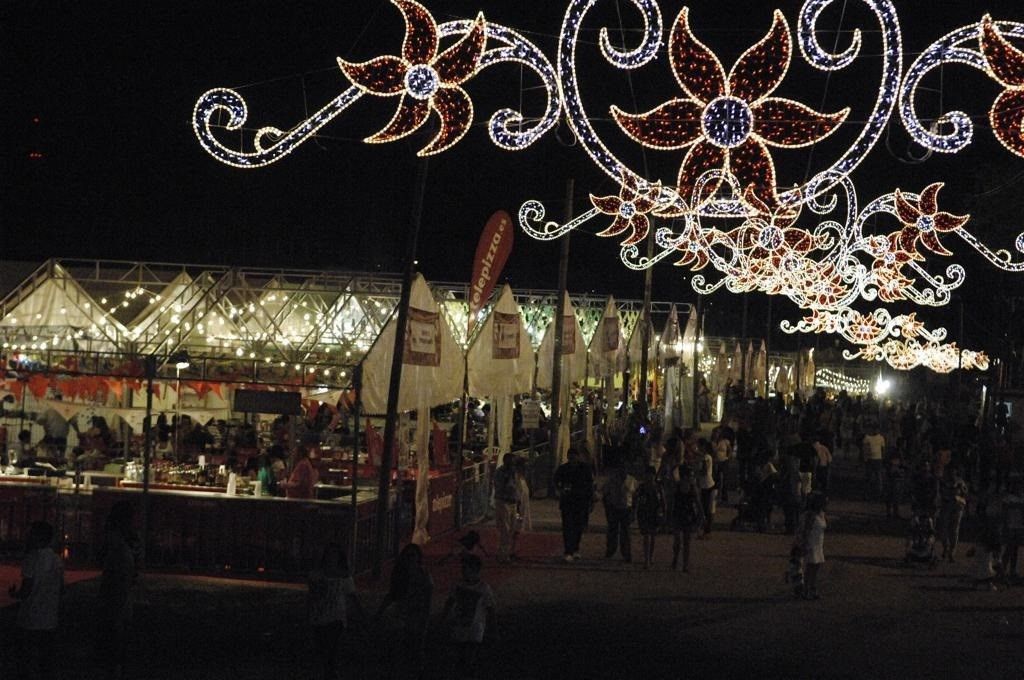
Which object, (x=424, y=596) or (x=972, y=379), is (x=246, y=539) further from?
(x=972, y=379)

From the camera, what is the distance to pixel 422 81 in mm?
11898

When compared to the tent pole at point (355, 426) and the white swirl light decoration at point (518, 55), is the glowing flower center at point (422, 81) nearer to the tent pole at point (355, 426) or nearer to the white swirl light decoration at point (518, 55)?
the white swirl light decoration at point (518, 55)

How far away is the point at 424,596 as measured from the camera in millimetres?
9734

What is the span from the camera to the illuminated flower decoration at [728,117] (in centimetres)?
1131

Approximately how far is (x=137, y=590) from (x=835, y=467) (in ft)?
95.5

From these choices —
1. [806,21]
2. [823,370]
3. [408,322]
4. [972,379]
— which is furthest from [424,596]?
[823,370]

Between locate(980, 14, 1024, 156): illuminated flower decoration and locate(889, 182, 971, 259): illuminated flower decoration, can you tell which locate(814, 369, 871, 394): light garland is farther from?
locate(980, 14, 1024, 156): illuminated flower decoration

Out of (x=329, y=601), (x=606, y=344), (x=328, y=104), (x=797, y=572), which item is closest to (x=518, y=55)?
(x=328, y=104)

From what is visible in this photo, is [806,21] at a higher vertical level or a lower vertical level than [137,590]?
higher

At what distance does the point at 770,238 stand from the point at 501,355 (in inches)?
215

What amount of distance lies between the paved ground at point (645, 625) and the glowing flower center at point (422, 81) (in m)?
4.85

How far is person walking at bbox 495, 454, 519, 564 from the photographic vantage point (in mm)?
17031

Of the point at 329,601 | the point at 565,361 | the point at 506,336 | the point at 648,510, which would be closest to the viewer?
the point at 329,601

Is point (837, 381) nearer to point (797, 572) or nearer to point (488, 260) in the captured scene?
point (488, 260)
